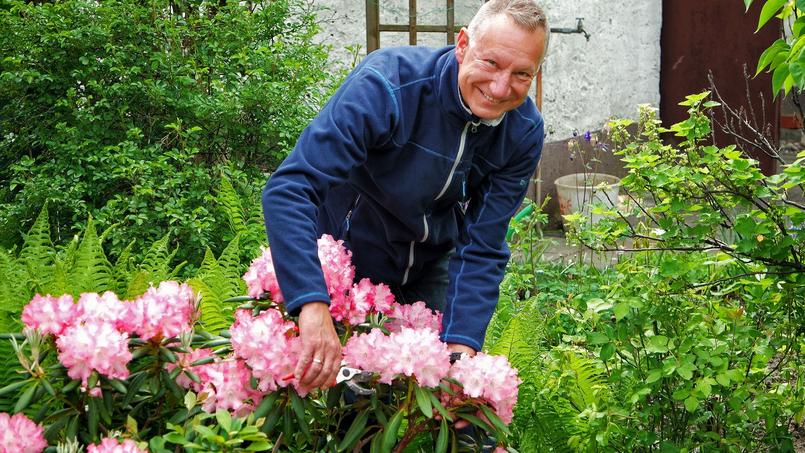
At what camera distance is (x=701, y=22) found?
8.84 metres

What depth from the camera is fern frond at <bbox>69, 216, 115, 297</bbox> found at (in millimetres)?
2818

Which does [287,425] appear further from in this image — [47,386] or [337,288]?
[47,386]

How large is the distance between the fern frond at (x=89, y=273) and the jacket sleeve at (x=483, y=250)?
3.65ft

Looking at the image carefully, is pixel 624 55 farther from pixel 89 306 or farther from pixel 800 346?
pixel 89 306

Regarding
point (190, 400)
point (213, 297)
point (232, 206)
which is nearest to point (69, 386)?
point (190, 400)

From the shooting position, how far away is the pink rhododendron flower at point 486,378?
196 centimetres

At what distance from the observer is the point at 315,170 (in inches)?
82.9

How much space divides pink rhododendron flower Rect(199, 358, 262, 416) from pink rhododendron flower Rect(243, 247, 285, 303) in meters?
0.21

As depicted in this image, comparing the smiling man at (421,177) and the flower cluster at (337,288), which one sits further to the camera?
the flower cluster at (337,288)

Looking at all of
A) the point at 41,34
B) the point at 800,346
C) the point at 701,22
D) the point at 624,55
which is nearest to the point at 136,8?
the point at 41,34

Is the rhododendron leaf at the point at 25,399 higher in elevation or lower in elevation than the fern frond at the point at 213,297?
higher

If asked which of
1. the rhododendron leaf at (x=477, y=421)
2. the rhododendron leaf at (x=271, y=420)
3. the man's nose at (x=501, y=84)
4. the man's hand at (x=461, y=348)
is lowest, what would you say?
the man's hand at (x=461, y=348)

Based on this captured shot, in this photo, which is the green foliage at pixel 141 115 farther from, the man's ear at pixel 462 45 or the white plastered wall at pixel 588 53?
the white plastered wall at pixel 588 53

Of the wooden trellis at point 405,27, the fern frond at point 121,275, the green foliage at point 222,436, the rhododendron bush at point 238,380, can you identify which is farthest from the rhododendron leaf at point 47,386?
the wooden trellis at point 405,27
